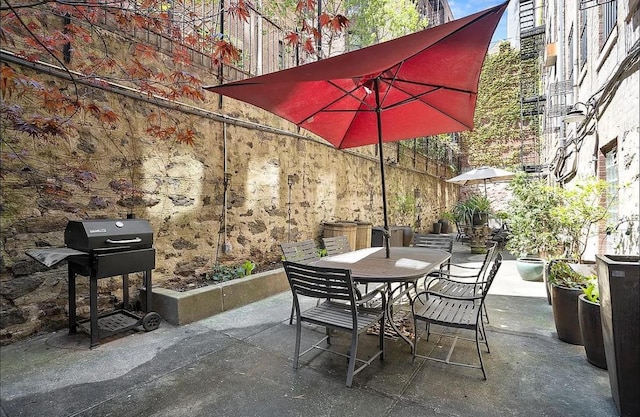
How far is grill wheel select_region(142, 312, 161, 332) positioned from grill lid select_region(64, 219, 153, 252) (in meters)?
0.65

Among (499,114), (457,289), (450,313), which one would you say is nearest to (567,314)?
(457,289)

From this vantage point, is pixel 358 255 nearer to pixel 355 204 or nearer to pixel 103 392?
pixel 103 392

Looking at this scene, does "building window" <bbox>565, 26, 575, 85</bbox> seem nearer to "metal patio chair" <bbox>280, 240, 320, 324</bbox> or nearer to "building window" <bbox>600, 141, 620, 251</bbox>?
"building window" <bbox>600, 141, 620, 251</bbox>

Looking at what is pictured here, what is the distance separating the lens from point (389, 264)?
2.84 meters

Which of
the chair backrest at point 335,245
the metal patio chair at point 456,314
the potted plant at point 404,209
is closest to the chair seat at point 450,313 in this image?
the metal patio chair at point 456,314

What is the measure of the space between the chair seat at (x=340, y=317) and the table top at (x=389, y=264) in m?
0.26

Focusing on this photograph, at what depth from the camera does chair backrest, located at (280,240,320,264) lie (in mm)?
3385

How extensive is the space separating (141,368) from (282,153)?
3.69 metres

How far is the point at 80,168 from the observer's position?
10.1ft

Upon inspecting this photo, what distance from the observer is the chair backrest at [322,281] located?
81.6 inches

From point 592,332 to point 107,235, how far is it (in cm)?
375

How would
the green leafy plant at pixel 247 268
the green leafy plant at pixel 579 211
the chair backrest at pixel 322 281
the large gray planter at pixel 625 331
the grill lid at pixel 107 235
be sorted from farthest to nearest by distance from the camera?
the green leafy plant at pixel 247 268 → the green leafy plant at pixel 579 211 → the grill lid at pixel 107 235 → the chair backrest at pixel 322 281 → the large gray planter at pixel 625 331

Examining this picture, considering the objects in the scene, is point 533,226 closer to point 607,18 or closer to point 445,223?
point 607,18

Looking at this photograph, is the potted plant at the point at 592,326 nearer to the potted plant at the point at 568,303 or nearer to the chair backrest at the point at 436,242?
the potted plant at the point at 568,303
